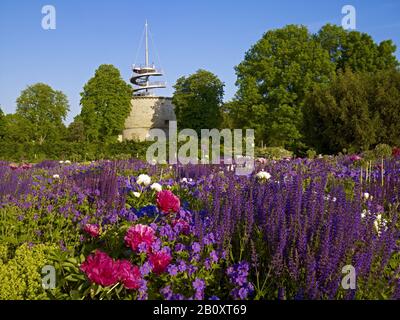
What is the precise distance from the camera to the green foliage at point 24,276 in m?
2.69

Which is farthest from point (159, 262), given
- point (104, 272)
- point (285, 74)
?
point (285, 74)

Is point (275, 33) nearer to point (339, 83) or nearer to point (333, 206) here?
point (339, 83)

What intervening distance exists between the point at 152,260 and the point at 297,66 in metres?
31.6

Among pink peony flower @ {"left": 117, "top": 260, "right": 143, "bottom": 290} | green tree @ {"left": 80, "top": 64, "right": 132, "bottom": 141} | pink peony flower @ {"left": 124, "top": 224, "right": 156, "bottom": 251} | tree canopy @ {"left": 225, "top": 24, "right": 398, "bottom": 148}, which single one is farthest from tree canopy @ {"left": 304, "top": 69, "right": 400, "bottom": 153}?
green tree @ {"left": 80, "top": 64, "right": 132, "bottom": 141}

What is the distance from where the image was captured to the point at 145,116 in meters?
53.6

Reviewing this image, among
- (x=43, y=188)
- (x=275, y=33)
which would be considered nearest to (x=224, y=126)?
(x=275, y=33)

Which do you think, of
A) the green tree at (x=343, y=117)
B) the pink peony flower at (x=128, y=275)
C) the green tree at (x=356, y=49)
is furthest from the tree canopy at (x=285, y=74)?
the pink peony flower at (x=128, y=275)

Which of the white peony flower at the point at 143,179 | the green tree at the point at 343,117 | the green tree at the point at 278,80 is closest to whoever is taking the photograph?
the white peony flower at the point at 143,179

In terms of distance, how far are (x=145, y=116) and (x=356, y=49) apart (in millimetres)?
27050

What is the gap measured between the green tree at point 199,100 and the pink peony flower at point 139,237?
138 ft

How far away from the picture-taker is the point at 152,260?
2.53 meters

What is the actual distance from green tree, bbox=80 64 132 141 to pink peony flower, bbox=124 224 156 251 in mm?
42197

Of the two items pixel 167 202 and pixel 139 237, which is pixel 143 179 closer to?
pixel 167 202

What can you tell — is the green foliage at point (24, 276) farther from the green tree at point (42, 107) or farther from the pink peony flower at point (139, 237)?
the green tree at point (42, 107)
